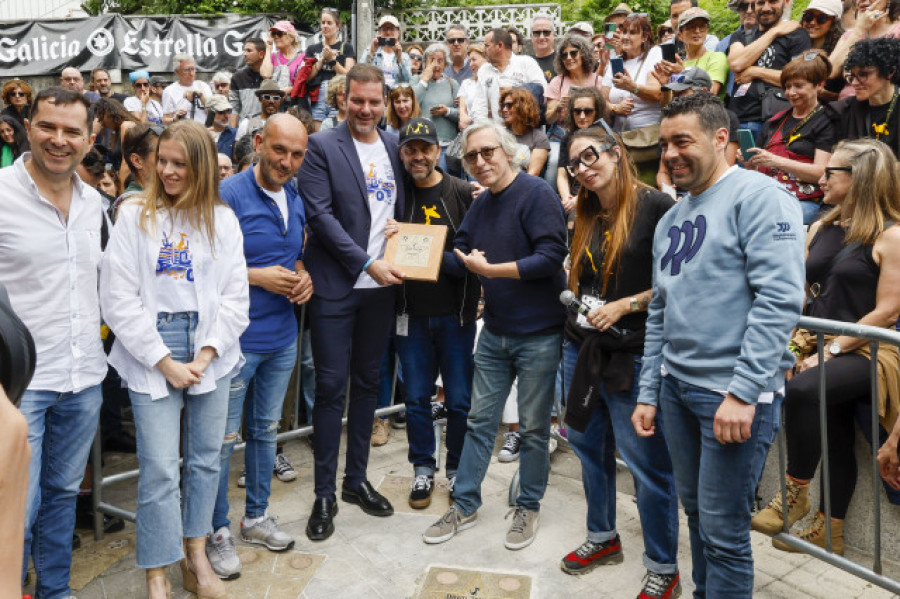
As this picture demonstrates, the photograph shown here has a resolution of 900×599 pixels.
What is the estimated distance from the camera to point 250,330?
3801 millimetres

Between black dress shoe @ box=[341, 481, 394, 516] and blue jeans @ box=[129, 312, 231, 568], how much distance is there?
3.83ft

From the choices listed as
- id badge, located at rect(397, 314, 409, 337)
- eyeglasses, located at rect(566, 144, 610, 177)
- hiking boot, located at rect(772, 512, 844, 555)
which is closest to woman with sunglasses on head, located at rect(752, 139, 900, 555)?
hiking boot, located at rect(772, 512, 844, 555)

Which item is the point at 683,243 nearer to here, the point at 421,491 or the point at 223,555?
the point at 421,491

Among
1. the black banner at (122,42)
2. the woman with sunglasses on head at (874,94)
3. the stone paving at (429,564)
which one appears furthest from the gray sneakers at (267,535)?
the black banner at (122,42)

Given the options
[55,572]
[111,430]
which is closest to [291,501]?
[111,430]

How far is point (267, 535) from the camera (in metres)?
3.96

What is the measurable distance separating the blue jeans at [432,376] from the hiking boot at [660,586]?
159cm

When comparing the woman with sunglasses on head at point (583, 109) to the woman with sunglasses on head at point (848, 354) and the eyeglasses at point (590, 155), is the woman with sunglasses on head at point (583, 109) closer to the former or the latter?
the woman with sunglasses on head at point (848, 354)

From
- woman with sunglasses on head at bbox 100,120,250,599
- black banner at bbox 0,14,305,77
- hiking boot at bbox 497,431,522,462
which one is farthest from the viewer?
black banner at bbox 0,14,305,77

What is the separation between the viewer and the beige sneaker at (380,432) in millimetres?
5473

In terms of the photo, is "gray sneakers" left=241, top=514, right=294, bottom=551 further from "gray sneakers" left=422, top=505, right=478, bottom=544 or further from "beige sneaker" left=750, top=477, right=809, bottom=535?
"beige sneaker" left=750, top=477, right=809, bottom=535

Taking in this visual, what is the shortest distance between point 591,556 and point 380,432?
2177 mm

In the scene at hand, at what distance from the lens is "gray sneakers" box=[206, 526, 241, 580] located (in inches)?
145

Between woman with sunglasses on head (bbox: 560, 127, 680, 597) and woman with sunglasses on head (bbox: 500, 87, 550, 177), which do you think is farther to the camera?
woman with sunglasses on head (bbox: 500, 87, 550, 177)
